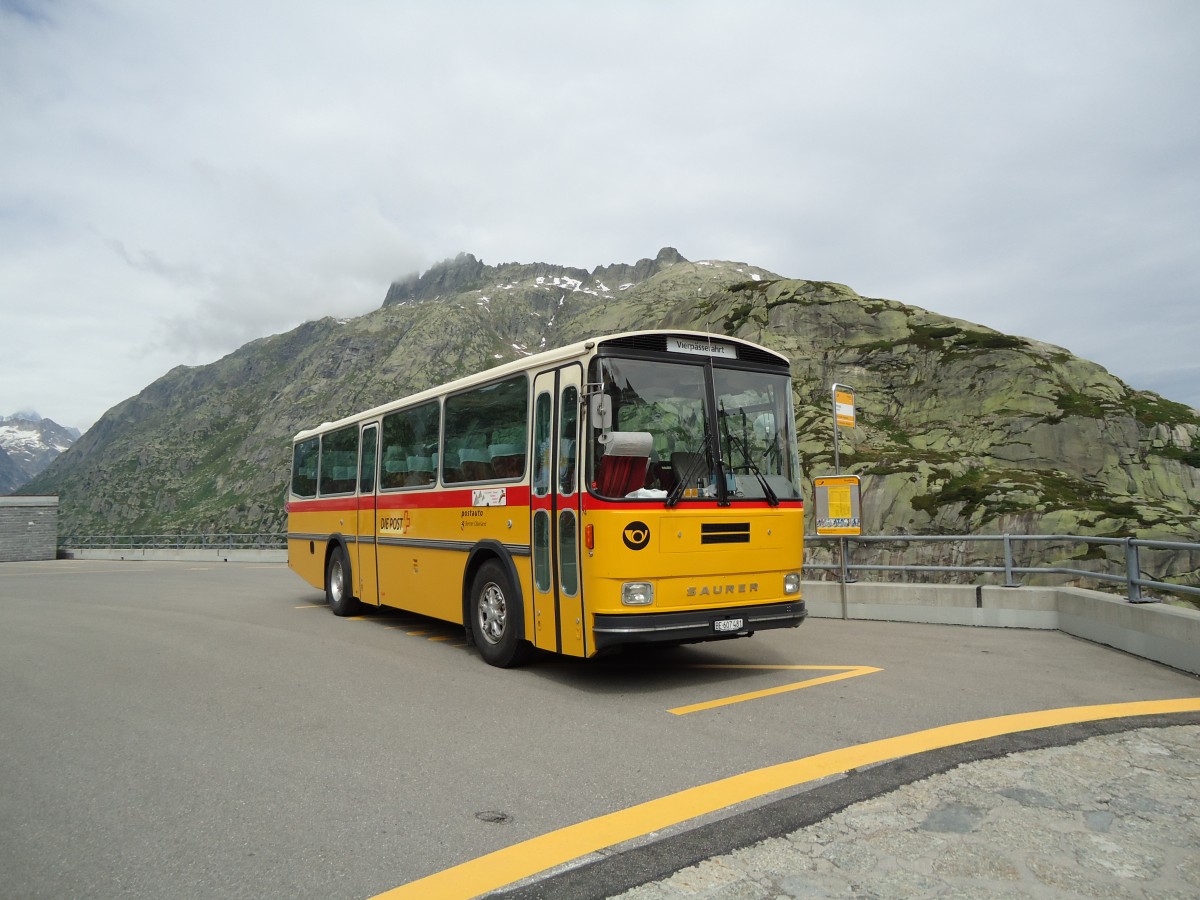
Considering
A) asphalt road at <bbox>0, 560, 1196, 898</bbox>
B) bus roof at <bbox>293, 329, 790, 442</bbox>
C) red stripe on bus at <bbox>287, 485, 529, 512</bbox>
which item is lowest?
asphalt road at <bbox>0, 560, 1196, 898</bbox>

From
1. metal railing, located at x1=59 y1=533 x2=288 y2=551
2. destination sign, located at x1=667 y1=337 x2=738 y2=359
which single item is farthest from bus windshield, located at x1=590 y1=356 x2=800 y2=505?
metal railing, located at x1=59 y1=533 x2=288 y2=551

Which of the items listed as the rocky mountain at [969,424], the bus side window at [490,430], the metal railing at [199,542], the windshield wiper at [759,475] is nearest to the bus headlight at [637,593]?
the windshield wiper at [759,475]

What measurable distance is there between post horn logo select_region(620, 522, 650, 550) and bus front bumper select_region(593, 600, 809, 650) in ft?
1.86

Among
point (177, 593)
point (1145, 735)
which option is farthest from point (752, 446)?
point (177, 593)

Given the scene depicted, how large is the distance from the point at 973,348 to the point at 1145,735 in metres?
53.7

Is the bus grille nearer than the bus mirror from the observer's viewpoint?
No

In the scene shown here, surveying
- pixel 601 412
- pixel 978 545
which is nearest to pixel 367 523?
pixel 601 412

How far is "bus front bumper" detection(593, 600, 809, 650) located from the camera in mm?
6766

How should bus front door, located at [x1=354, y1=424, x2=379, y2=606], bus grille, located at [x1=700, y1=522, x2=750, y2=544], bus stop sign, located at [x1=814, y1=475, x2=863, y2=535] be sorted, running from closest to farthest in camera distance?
bus grille, located at [x1=700, y1=522, x2=750, y2=544]
bus stop sign, located at [x1=814, y1=475, x2=863, y2=535]
bus front door, located at [x1=354, y1=424, x2=379, y2=606]

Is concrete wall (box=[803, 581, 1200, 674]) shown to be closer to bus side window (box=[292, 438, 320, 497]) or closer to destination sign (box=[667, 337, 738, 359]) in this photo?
destination sign (box=[667, 337, 738, 359])

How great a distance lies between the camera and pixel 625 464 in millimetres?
6977

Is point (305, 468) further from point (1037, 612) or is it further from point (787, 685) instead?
point (1037, 612)

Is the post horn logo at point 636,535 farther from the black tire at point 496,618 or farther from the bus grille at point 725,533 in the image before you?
the black tire at point 496,618

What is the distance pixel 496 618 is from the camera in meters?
8.48
